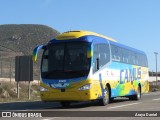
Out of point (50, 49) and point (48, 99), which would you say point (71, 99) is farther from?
point (50, 49)

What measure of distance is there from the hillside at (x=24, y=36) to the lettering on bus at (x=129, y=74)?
255 ft

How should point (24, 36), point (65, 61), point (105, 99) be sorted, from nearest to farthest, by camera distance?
point (65, 61)
point (105, 99)
point (24, 36)

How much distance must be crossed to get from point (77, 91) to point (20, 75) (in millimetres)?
11063

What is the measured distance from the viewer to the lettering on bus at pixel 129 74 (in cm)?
2702

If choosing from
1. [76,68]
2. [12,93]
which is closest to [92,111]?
[76,68]

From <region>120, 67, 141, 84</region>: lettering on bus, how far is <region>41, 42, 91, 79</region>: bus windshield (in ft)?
20.0

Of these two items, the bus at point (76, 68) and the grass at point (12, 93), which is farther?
the grass at point (12, 93)

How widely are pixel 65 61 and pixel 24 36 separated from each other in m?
107

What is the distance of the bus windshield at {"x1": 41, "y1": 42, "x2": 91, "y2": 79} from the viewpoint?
21.1 metres

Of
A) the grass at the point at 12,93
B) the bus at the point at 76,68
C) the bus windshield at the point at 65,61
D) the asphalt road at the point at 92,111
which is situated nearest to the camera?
the asphalt road at the point at 92,111

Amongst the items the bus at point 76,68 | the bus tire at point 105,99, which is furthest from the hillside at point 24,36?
the bus at point 76,68

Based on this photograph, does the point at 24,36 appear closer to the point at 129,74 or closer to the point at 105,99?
the point at 129,74

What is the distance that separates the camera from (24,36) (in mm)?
127125

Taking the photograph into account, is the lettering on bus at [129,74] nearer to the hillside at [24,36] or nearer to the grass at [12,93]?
the grass at [12,93]
